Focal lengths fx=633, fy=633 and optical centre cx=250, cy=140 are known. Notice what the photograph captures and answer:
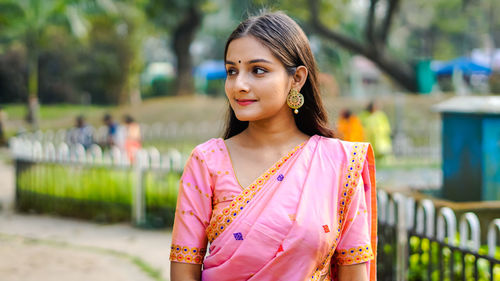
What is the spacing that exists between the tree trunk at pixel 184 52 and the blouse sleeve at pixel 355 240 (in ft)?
71.2

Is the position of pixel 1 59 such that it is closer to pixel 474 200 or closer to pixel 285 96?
pixel 474 200

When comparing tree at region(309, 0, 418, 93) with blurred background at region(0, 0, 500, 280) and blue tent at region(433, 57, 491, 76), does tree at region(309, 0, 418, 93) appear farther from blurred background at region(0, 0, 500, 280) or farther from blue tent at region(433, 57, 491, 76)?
blue tent at region(433, 57, 491, 76)

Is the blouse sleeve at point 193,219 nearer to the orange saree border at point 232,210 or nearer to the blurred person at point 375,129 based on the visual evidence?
the orange saree border at point 232,210

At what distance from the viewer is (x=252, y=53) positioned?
6.66ft

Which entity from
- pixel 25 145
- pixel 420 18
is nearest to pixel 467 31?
pixel 420 18

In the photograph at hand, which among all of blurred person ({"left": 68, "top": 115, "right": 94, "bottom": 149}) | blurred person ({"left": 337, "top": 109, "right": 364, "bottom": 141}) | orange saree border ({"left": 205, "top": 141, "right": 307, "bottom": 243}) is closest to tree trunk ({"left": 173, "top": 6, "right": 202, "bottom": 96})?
blurred person ({"left": 68, "top": 115, "right": 94, "bottom": 149})

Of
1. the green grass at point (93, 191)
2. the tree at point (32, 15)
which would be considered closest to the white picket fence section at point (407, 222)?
the green grass at point (93, 191)

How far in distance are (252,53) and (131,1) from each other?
1879 cm

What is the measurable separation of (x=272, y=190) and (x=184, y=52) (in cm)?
2263

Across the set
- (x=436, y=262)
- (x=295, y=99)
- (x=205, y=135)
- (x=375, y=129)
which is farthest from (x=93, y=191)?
(x=205, y=135)

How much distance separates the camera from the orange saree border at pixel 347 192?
2.02 meters

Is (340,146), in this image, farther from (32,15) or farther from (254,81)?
(32,15)

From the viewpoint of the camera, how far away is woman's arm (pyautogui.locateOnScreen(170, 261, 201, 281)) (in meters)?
2.01

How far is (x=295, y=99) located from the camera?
2137 millimetres
